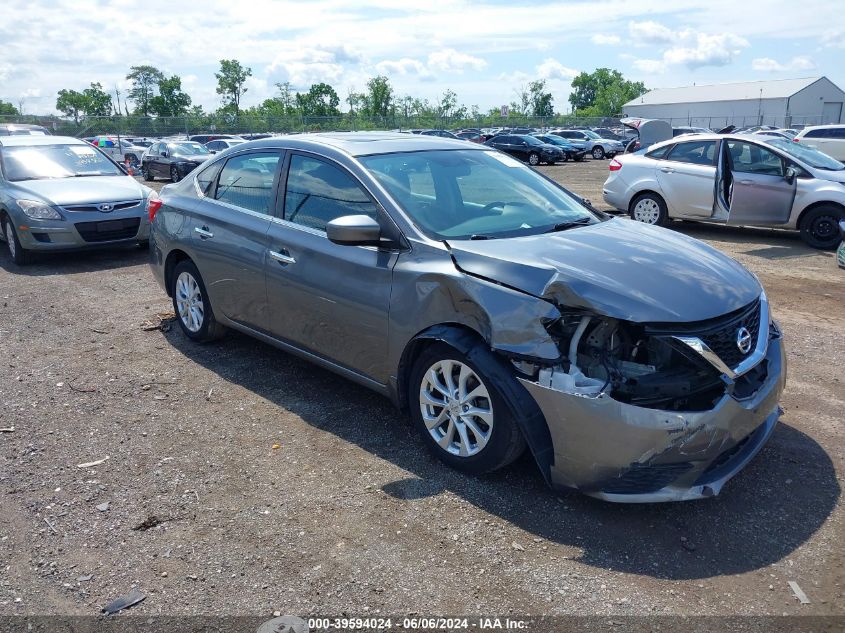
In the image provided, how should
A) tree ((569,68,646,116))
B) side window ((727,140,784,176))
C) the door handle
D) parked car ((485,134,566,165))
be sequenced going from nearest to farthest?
1. the door handle
2. side window ((727,140,784,176))
3. parked car ((485,134,566,165))
4. tree ((569,68,646,116))

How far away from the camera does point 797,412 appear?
15.2ft

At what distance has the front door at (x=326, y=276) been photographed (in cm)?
423

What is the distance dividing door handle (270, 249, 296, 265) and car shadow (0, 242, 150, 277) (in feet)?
16.7

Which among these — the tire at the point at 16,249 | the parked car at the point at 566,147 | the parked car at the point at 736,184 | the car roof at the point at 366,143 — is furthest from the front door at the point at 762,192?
the parked car at the point at 566,147

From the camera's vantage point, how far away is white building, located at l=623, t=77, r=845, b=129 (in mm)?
80500

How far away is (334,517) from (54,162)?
9.00 m

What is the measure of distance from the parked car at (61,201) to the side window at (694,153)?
26.2ft

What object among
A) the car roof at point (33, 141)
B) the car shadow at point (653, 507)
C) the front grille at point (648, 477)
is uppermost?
the car roof at point (33, 141)

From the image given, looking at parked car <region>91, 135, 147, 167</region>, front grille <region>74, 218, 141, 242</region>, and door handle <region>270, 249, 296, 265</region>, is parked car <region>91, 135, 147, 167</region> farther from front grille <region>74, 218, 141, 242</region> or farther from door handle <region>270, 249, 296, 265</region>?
door handle <region>270, 249, 296, 265</region>

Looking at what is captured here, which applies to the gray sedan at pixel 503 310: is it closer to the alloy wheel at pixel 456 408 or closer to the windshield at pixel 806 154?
the alloy wheel at pixel 456 408

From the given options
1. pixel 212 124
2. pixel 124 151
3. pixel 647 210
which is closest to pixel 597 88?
pixel 212 124

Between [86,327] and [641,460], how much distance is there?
17.9ft

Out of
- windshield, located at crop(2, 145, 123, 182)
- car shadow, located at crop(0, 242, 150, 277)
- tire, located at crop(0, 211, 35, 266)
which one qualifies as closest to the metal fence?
A: windshield, located at crop(2, 145, 123, 182)

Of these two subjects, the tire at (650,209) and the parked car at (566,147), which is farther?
the parked car at (566,147)
